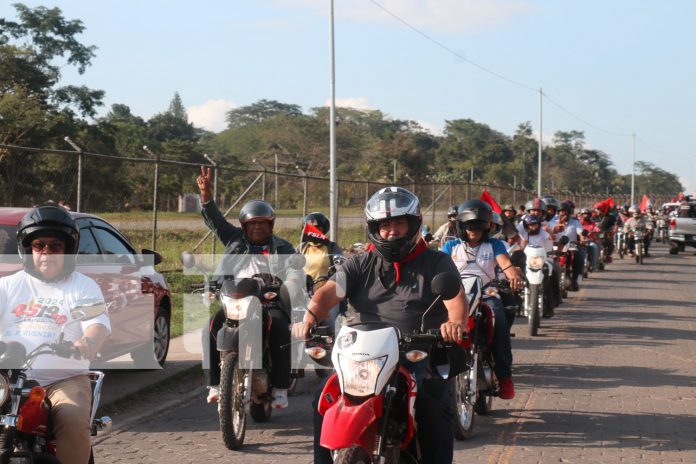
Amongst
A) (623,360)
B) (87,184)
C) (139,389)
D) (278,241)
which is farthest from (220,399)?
(87,184)

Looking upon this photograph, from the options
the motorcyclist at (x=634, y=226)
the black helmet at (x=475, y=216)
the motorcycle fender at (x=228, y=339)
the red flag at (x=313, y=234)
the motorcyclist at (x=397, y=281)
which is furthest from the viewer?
the motorcyclist at (x=634, y=226)

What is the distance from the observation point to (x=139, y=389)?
9453 millimetres

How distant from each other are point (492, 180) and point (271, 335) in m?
70.6

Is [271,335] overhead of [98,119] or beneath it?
beneath

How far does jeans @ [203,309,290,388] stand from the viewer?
7.81 metres

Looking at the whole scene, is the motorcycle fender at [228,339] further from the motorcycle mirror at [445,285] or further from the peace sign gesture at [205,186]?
the motorcycle mirror at [445,285]

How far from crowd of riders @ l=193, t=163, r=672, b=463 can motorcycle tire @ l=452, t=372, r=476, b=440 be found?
64cm

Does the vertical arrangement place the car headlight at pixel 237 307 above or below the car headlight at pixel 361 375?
above

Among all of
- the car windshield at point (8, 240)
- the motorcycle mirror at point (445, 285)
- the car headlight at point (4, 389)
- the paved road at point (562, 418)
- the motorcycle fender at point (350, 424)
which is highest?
the car windshield at point (8, 240)

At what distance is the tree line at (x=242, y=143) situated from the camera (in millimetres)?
17906

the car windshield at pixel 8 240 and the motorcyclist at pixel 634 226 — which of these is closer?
the car windshield at pixel 8 240

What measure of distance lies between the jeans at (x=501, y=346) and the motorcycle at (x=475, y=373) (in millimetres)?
45

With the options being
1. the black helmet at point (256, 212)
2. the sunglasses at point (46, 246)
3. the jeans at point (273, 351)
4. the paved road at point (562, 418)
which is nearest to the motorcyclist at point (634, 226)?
the paved road at point (562, 418)

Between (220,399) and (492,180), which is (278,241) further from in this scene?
(492,180)
